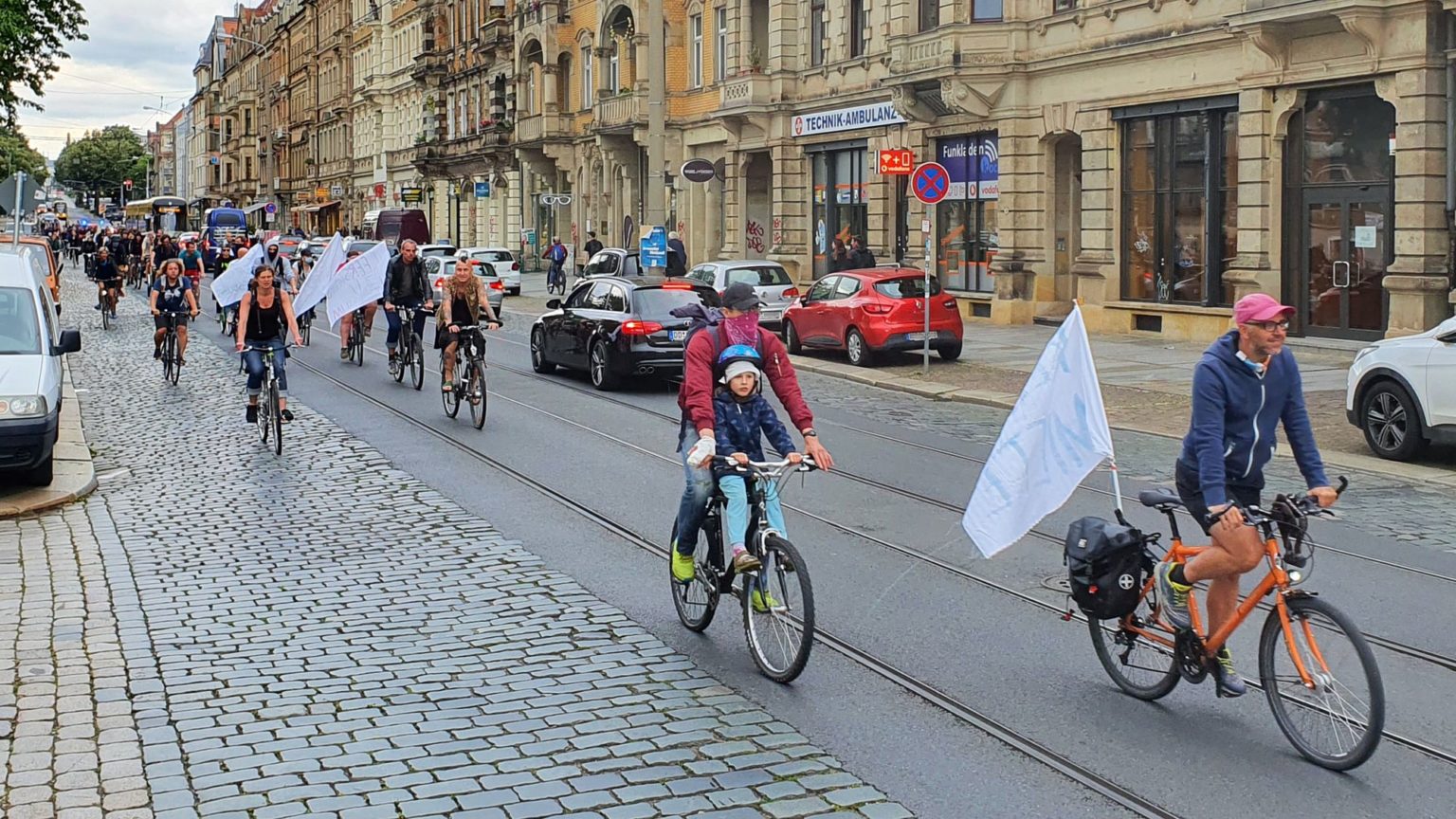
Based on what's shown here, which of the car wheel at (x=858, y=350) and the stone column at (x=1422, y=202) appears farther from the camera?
the car wheel at (x=858, y=350)

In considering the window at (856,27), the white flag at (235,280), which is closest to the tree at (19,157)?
the window at (856,27)

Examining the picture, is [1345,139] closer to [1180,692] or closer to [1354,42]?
[1354,42]

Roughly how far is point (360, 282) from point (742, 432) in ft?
40.2

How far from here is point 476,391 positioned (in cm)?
1683

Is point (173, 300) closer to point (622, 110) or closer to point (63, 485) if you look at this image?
Result: point (63, 485)

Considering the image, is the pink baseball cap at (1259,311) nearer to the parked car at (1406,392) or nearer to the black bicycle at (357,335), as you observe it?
the parked car at (1406,392)

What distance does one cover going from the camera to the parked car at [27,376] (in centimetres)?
1196

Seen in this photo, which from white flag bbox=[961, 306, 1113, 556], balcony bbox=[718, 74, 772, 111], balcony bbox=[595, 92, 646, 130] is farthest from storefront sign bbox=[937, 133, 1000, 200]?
white flag bbox=[961, 306, 1113, 556]

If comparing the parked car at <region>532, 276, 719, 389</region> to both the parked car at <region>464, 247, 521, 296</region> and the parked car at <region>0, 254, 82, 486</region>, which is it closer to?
the parked car at <region>0, 254, 82, 486</region>

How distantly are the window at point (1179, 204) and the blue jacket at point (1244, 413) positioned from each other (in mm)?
20595

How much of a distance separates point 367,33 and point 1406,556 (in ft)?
293

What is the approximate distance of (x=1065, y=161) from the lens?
31.3 meters

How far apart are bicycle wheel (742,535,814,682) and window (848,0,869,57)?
31.6m

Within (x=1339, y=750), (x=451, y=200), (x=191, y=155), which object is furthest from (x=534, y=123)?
(x=191, y=155)
